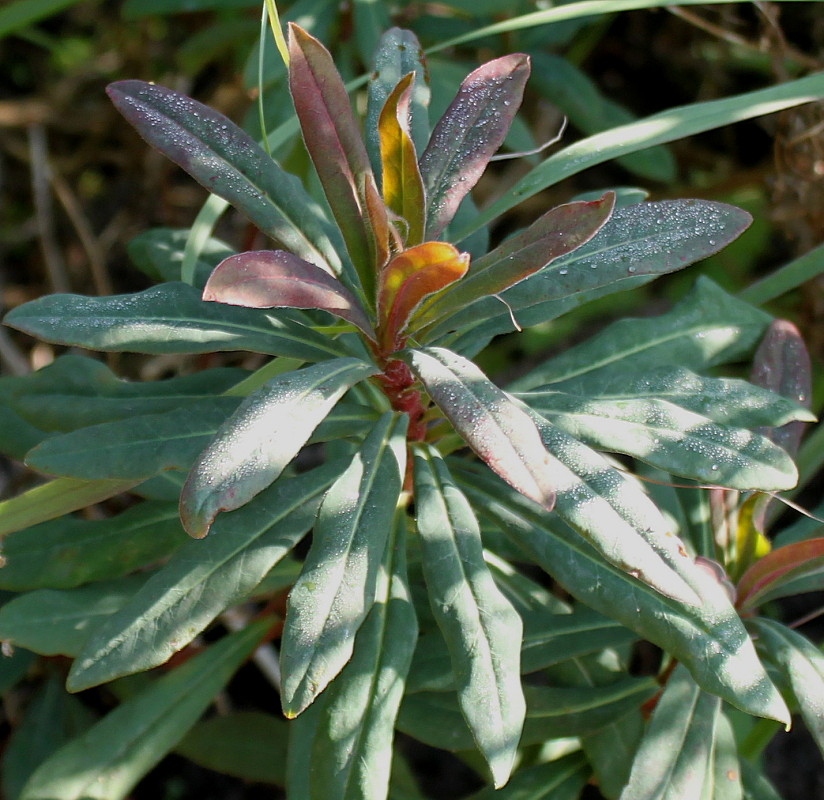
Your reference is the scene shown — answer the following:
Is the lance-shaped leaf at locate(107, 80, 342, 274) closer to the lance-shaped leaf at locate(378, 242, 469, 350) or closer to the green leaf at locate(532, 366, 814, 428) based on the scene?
the lance-shaped leaf at locate(378, 242, 469, 350)

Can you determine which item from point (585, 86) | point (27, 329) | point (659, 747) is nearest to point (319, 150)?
point (27, 329)

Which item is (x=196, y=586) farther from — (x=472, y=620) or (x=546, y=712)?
(x=546, y=712)

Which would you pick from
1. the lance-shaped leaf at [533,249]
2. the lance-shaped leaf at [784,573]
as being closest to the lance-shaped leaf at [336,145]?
the lance-shaped leaf at [533,249]

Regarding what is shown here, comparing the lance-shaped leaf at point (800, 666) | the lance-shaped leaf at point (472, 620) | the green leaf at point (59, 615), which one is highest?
the lance-shaped leaf at point (472, 620)

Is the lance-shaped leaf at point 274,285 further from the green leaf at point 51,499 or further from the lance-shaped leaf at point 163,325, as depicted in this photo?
the green leaf at point 51,499

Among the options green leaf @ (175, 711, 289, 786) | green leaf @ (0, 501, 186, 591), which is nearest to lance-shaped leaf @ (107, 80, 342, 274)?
green leaf @ (0, 501, 186, 591)
